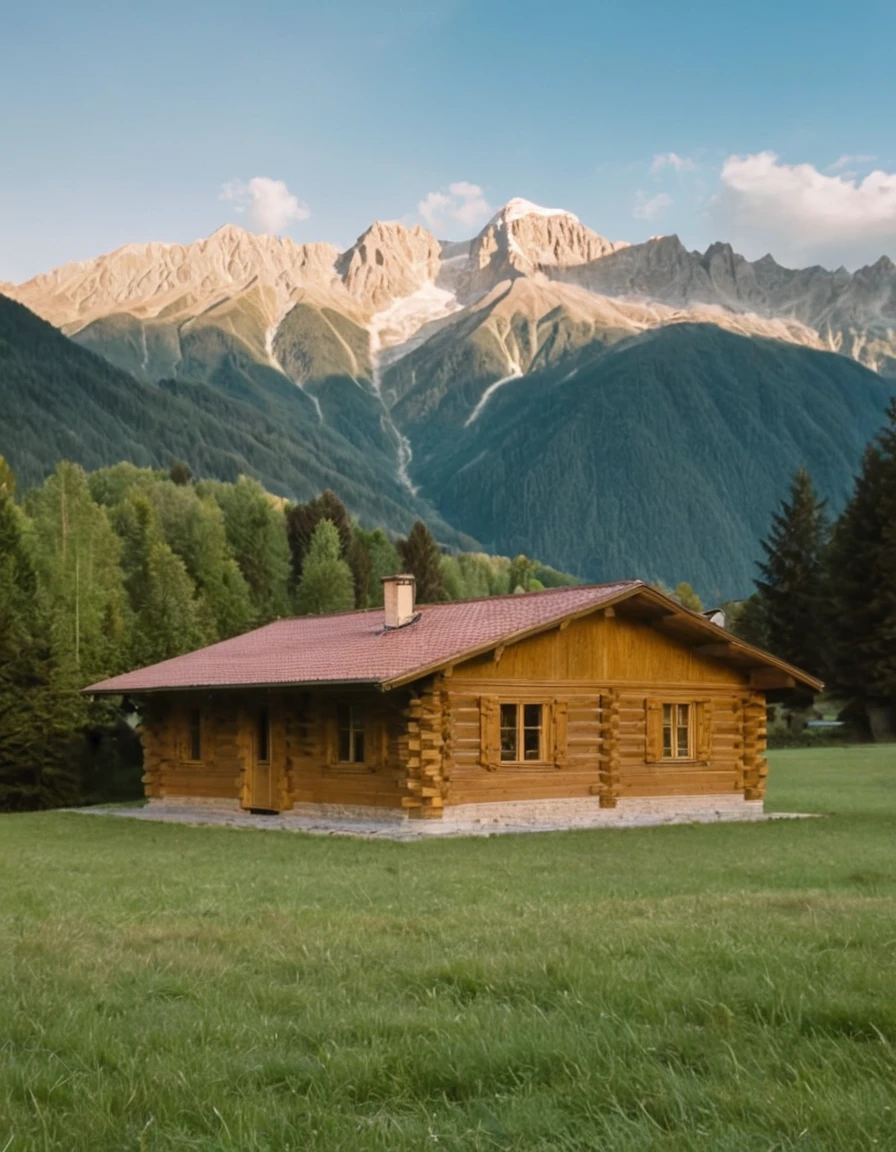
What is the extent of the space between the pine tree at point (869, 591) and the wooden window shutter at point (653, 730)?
29.9 m

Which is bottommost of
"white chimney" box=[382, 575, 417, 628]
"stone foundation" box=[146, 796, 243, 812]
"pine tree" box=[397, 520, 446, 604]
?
"stone foundation" box=[146, 796, 243, 812]

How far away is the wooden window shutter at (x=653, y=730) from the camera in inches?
1198

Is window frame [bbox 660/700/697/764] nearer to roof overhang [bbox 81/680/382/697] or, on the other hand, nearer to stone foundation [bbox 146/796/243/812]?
roof overhang [bbox 81/680/382/697]

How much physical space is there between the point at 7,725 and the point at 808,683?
92.0ft

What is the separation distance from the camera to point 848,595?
2410 inches

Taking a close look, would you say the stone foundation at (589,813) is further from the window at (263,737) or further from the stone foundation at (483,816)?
the window at (263,737)

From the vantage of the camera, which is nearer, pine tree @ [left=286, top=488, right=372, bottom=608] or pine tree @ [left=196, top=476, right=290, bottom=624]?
pine tree @ [left=196, top=476, right=290, bottom=624]

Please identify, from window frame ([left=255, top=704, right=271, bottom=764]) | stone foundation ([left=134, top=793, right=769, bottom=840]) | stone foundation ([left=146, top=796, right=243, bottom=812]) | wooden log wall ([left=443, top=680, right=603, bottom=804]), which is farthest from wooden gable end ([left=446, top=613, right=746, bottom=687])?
stone foundation ([left=146, top=796, right=243, bottom=812])

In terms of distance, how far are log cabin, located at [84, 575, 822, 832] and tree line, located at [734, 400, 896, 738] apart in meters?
27.9

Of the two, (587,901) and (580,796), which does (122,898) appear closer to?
(587,901)

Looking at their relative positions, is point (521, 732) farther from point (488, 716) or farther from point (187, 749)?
point (187, 749)

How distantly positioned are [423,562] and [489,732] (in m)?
82.0

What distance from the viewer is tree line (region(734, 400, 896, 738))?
58.9 meters

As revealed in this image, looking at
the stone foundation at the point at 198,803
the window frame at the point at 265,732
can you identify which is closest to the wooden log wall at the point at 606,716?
the window frame at the point at 265,732
